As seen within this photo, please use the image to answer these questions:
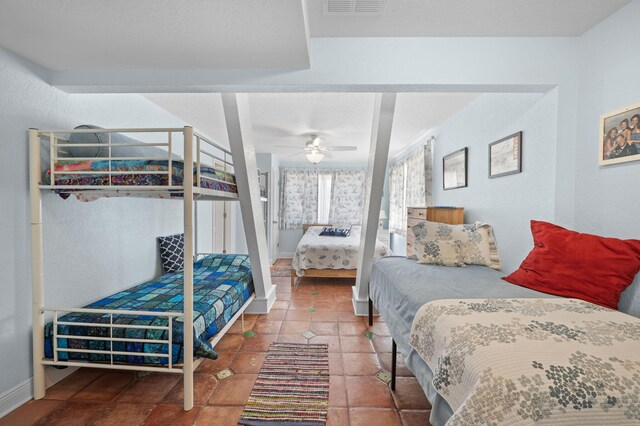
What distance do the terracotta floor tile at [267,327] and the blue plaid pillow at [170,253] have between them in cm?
116

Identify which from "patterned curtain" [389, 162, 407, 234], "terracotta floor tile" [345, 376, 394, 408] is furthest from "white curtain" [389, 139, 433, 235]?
"terracotta floor tile" [345, 376, 394, 408]

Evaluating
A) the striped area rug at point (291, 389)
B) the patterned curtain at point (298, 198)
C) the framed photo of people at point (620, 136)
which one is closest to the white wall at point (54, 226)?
the striped area rug at point (291, 389)

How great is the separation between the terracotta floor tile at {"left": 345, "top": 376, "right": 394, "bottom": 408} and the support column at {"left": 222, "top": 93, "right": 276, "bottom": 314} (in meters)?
1.48

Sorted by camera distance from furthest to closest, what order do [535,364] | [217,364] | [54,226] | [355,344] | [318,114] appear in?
[318,114]
[355,344]
[217,364]
[54,226]
[535,364]

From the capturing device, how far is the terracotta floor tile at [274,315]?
9.76 ft

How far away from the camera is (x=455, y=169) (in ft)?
11.0

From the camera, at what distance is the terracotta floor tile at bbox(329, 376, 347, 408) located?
170 centimetres

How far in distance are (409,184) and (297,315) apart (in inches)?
124

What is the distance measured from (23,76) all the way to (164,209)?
1622 mm

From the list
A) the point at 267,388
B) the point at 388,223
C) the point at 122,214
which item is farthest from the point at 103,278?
the point at 388,223

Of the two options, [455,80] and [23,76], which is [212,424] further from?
[455,80]

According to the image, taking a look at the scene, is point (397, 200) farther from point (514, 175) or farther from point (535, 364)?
point (535, 364)

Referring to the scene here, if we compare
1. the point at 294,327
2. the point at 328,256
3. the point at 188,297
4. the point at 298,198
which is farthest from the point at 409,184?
the point at 188,297

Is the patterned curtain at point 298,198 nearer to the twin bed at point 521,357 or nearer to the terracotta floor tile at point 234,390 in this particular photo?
the terracotta floor tile at point 234,390
